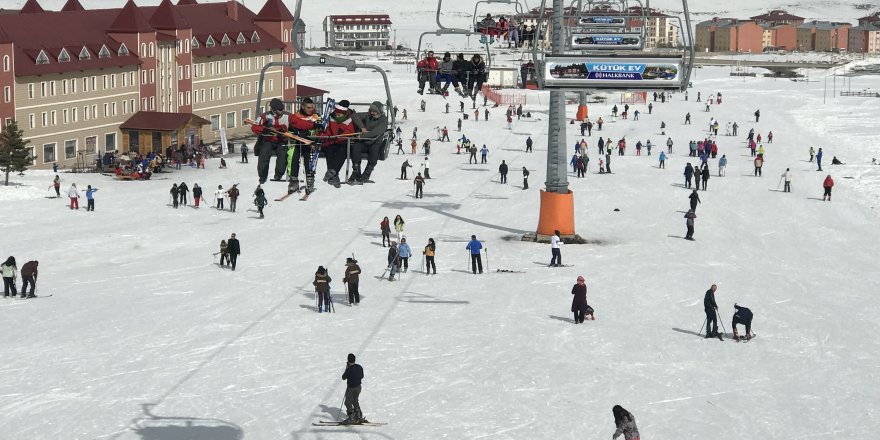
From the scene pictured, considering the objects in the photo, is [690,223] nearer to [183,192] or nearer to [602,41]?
[602,41]

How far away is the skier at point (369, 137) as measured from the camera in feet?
67.1

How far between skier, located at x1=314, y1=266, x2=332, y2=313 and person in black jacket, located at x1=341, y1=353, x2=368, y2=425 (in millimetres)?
8527

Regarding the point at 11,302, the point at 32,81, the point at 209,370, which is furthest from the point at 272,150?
the point at 32,81

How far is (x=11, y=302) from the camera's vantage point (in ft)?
100

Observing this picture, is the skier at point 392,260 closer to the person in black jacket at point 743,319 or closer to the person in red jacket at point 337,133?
the person in black jacket at point 743,319

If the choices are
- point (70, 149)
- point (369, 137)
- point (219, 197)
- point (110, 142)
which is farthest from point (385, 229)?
point (110, 142)

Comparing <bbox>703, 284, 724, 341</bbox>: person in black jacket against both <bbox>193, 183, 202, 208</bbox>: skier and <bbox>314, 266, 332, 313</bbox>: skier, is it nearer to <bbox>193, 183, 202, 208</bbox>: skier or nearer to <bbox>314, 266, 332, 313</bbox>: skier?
<bbox>314, 266, 332, 313</bbox>: skier

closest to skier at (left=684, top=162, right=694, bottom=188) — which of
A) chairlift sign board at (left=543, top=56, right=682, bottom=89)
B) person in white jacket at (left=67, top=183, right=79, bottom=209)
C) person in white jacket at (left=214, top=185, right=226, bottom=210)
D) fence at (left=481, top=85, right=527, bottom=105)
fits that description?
person in white jacket at (left=214, top=185, right=226, bottom=210)

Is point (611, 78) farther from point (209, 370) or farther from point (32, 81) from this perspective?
point (32, 81)

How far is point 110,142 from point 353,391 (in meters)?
50.5

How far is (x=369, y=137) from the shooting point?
20453 millimetres

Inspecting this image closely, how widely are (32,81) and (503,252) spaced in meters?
32.8

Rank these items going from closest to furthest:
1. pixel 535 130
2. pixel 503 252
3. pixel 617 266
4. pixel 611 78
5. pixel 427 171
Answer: pixel 611 78 → pixel 617 266 → pixel 503 252 → pixel 427 171 → pixel 535 130

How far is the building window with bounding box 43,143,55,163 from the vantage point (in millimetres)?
61750
